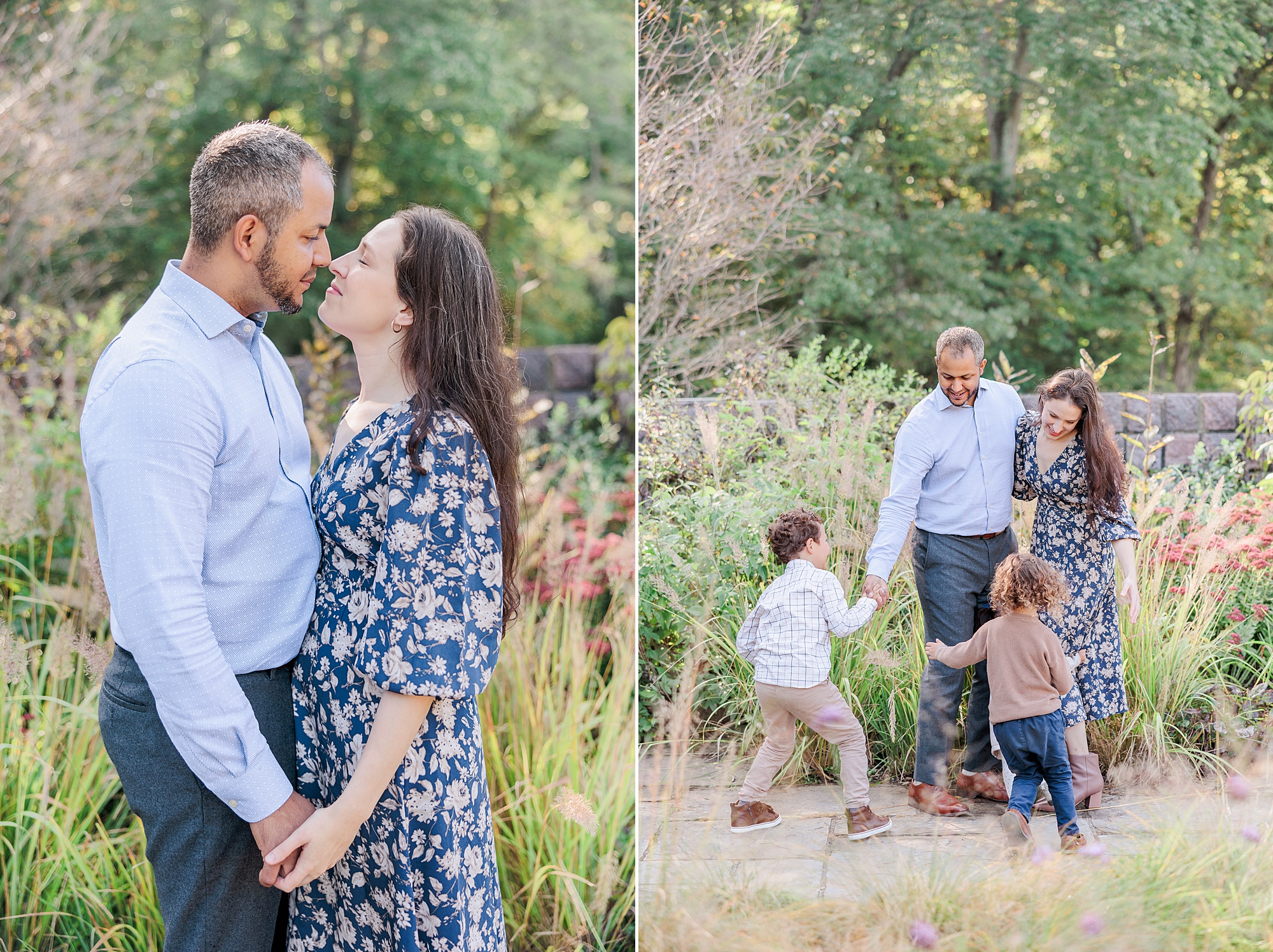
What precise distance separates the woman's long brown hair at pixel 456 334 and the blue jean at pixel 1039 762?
136 centimetres

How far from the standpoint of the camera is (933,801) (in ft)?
7.52

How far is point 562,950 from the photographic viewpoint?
248 centimetres

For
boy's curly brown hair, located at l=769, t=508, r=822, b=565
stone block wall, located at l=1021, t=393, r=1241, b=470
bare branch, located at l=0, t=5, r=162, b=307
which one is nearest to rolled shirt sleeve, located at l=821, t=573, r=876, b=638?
boy's curly brown hair, located at l=769, t=508, r=822, b=565

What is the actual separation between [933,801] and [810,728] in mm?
334

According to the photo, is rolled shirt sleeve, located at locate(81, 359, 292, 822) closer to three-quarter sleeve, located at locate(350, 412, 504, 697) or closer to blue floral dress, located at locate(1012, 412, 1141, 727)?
three-quarter sleeve, located at locate(350, 412, 504, 697)

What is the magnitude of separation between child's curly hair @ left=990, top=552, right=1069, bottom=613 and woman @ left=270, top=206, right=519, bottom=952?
1202mm

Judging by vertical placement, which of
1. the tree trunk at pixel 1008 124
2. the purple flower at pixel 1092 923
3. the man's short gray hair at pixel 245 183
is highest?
the tree trunk at pixel 1008 124

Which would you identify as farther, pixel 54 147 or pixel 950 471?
pixel 54 147

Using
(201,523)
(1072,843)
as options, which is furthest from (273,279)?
(1072,843)

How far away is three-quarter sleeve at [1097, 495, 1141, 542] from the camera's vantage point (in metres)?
2.26

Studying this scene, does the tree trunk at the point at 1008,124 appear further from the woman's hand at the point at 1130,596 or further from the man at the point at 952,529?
the woman's hand at the point at 1130,596

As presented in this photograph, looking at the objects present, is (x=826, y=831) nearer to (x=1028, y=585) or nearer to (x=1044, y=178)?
(x=1028, y=585)

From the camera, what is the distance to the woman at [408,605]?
60.7 inches

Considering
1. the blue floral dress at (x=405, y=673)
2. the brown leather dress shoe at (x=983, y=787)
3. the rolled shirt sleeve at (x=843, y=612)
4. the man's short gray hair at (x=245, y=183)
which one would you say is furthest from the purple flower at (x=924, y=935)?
the man's short gray hair at (x=245, y=183)
